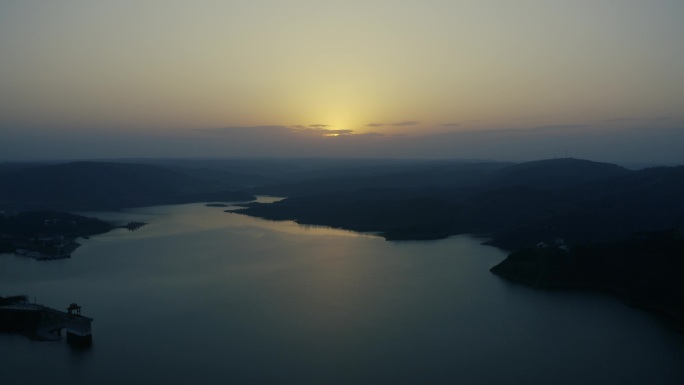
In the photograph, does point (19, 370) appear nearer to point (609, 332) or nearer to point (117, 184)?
point (609, 332)

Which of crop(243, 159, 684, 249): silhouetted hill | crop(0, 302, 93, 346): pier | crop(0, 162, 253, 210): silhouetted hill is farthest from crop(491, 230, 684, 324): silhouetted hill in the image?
crop(0, 162, 253, 210): silhouetted hill

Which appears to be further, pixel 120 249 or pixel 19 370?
pixel 120 249

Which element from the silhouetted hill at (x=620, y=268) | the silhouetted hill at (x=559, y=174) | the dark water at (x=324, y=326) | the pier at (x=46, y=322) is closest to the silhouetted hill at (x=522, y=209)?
the silhouetted hill at (x=559, y=174)

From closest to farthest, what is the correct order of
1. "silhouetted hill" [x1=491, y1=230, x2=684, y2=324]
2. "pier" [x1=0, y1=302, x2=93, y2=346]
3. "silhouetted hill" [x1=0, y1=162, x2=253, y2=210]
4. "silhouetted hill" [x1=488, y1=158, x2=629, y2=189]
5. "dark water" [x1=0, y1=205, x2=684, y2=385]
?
"dark water" [x1=0, y1=205, x2=684, y2=385], "pier" [x1=0, y1=302, x2=93, y2=346], "silhouetted hill" [x1=491, y1=230, x2=684, y2=324], "silhouetted hill" [x1=488, y1=158, x2=629, y2=189], "silhouetted hill" [x1=0, y1=162, x2=253, y2=210]

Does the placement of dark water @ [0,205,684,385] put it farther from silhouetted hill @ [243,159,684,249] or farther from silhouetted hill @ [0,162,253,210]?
silhouetted hill @ [0,162,253,210]

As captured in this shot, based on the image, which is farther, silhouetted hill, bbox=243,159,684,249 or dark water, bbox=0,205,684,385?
silhouetted hill, bbox=243,159,684,249

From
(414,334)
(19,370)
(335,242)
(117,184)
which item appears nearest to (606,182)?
(335,242)
